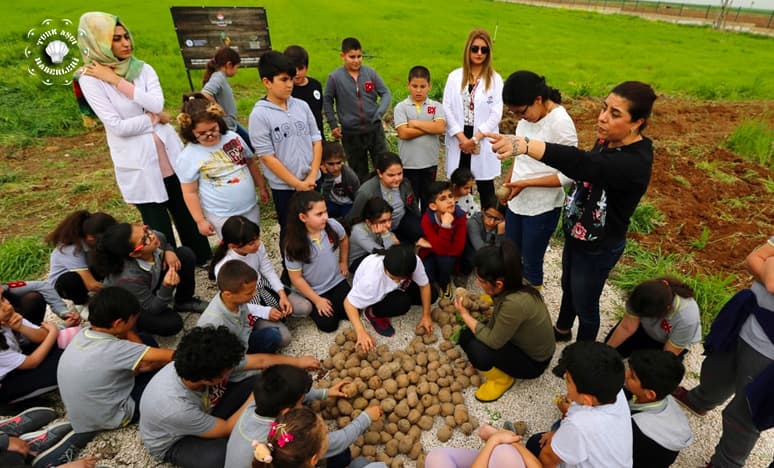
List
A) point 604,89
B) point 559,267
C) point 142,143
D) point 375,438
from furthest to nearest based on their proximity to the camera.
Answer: point 604,89 < point 559,267 < point 142,143 < point 375,438

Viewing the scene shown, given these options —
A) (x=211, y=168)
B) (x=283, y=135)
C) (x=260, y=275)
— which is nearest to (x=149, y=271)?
(x=260, y=275)

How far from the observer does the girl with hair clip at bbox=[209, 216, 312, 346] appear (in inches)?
115

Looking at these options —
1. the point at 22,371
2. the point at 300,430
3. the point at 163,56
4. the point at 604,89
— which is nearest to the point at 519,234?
the point at 300,430

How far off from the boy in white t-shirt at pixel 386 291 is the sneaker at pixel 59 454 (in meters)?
1.78

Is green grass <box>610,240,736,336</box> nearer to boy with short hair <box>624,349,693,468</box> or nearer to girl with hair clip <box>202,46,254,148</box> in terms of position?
boy with short hair <box>624,349,693,468</box>

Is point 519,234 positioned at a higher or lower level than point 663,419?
higher

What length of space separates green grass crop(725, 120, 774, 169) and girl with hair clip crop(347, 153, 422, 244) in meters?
5.55

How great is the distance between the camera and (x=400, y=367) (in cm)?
288

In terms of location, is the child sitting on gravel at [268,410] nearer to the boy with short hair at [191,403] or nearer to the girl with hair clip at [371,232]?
the boy with short hair at [191,403]

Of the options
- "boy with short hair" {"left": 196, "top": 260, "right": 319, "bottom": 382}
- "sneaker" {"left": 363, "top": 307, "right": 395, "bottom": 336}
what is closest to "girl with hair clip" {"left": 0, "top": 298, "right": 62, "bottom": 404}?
"boy with short hair" {"left": 196, "top": 260, "right": 319, "bottom": 382}

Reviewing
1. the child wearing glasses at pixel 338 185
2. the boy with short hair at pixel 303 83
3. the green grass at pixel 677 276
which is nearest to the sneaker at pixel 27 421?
the child wearing glasses at pixel 338 185

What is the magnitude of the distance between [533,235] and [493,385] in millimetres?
1120

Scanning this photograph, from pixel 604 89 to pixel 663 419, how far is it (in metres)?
9.65

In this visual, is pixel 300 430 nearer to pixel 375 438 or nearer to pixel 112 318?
pixel 375 438
